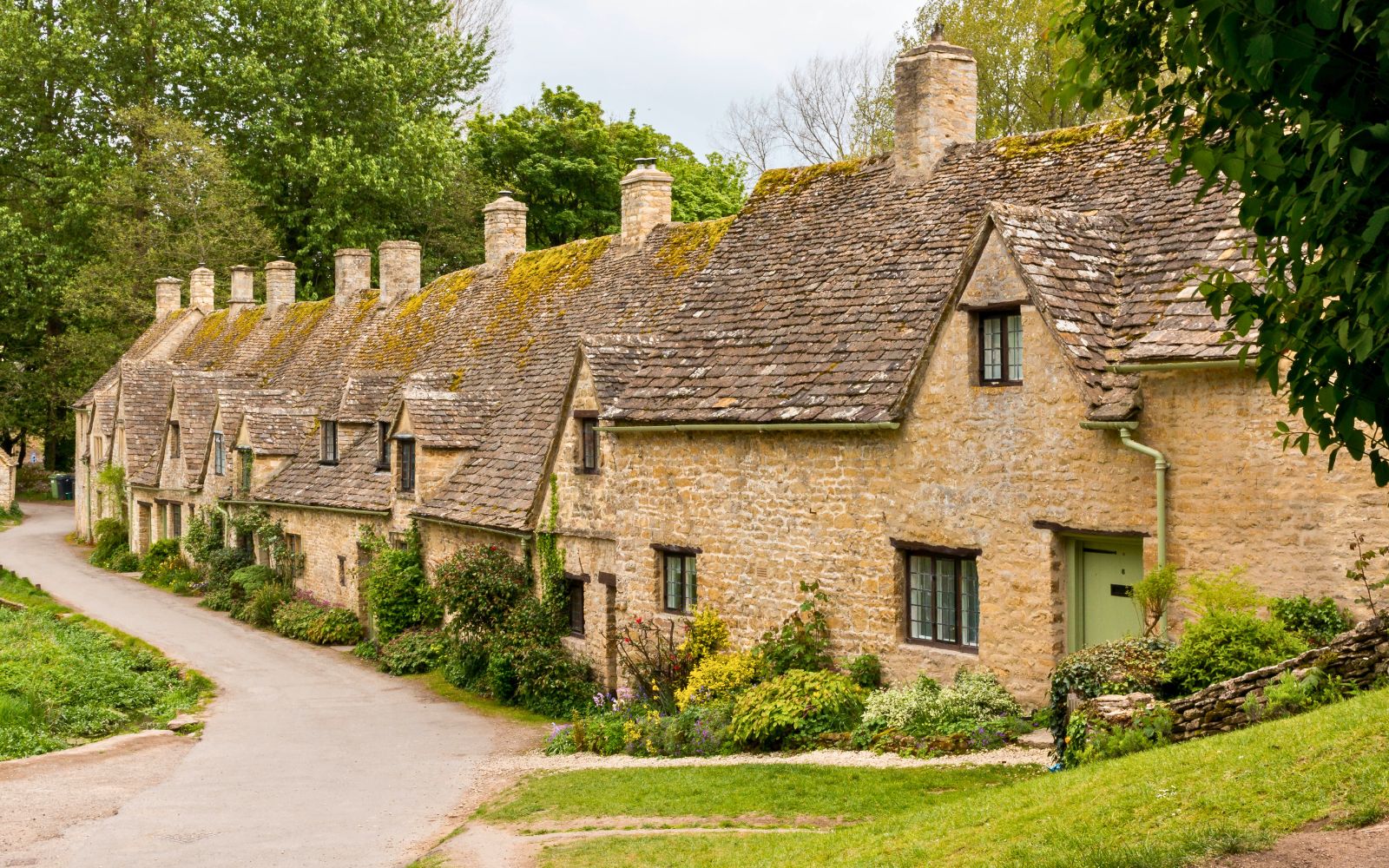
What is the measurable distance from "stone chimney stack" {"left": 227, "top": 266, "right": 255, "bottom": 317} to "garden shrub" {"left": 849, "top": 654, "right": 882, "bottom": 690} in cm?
4138

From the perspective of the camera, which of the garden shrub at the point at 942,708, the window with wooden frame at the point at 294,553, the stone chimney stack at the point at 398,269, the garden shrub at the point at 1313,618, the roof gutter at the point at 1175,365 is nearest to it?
the garden shrub at the point at 1313,618

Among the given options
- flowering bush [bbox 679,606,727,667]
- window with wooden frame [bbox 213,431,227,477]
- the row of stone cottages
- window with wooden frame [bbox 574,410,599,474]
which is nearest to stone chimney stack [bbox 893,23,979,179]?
the row of stone cottages

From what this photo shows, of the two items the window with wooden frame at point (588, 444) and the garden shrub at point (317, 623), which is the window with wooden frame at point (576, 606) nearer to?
the window with wooden frame at point (588, 444)

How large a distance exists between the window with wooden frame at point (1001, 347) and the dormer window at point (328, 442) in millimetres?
23126

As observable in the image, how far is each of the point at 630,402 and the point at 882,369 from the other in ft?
15.4

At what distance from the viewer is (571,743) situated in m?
19.6

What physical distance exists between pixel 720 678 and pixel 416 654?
10819 millimetres

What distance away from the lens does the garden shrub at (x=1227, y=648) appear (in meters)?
12.8

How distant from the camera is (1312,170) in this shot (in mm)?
6020

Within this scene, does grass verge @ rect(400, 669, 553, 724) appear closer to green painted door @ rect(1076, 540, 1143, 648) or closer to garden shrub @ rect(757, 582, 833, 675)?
garden shrub @ rect(757, 582, 833, 675)

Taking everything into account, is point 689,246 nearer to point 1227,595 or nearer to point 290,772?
point 290,772

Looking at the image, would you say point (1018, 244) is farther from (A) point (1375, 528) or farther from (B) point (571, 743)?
(B) point (571, 743)

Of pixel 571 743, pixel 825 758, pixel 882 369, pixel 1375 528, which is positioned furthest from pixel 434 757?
pixel 1375 528

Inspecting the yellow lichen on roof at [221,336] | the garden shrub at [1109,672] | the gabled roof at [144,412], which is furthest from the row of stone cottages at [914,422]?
the yellow lichen on roof at [221,336]
